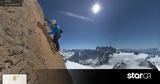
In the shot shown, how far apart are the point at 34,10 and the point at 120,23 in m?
0.61

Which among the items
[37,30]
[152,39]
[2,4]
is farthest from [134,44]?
[2,4]

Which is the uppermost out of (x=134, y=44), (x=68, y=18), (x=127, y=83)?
(x=68, y=18)

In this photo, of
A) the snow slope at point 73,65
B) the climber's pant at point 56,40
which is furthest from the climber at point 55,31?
the snow slope at point 73,65

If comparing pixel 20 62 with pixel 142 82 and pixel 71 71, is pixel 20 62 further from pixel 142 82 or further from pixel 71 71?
pixel 142 82

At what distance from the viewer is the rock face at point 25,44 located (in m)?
2.78

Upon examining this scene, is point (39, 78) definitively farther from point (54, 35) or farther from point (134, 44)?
point (134, 44)

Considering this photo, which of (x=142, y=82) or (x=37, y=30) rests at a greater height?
(x=37, y=30)

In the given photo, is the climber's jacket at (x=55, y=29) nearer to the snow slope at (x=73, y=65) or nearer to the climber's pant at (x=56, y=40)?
the climber's pant at (x=56, y=40)

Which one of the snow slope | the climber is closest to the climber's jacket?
the climber

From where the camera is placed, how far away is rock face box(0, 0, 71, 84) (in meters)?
2.78

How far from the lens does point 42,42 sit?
9.38 ft

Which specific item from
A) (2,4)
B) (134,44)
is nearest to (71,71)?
(134,44)

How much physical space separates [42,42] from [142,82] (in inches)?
29.4

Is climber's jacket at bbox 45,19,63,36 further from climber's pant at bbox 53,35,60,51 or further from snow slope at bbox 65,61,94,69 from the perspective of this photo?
snow slope at bbox 65,61,94,69
